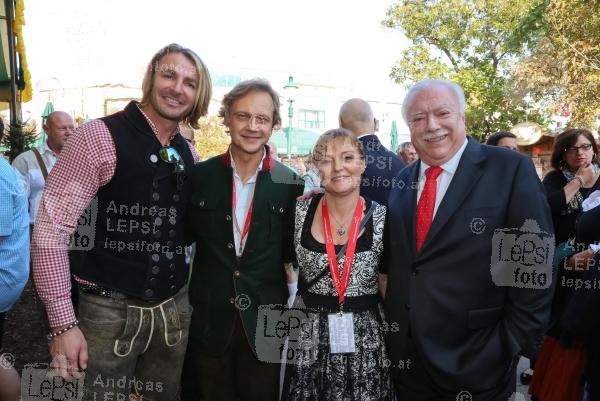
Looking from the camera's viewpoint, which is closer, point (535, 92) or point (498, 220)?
point (498, 220)

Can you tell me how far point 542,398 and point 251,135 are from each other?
2965 mm

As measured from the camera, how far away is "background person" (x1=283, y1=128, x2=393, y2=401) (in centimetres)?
232

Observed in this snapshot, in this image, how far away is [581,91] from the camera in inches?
399

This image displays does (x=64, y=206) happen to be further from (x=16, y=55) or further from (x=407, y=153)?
(x=16, y=55)

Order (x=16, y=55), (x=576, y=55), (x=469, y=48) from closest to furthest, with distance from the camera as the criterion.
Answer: (x=16, y=55), (x=576, y=55), (x=469, y=48)

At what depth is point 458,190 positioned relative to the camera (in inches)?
87.7

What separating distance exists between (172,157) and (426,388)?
5.41 ft

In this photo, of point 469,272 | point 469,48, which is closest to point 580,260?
point 469,272

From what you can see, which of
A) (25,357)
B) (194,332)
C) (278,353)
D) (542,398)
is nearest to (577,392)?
(542,398)

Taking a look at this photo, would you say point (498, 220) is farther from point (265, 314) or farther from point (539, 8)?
point (539, 8)

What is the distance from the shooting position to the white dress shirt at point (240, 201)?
256 centimetres

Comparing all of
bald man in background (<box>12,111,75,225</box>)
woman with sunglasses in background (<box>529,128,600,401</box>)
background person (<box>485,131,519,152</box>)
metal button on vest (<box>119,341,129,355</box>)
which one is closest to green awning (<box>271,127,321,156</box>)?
background person (<box>485,131,519,152</box>)

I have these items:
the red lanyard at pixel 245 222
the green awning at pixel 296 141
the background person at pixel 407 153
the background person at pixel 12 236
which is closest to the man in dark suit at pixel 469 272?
the red lanyard at pixel 245 222

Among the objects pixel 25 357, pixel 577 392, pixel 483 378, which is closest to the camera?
pixel 483 378
